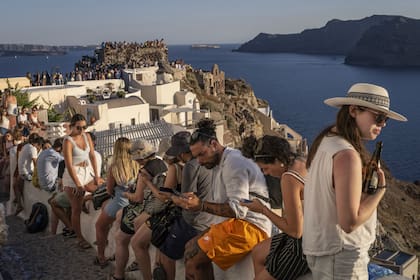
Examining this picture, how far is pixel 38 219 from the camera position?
689 cm

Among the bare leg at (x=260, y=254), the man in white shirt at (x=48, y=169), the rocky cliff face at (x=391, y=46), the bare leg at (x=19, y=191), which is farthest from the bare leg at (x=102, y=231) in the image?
the rocky cliff face at (x=391, y=46)

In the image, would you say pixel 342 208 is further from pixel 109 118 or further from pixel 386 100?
pixel 109 118

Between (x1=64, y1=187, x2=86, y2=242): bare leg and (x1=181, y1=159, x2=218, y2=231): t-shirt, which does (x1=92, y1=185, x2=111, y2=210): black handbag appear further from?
(x1=181, y1=159, x2=218, y2=231): t-shirt

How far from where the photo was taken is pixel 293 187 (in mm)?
3057

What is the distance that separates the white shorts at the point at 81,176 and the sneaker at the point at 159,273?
2180 millimetres

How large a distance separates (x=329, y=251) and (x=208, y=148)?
138cm

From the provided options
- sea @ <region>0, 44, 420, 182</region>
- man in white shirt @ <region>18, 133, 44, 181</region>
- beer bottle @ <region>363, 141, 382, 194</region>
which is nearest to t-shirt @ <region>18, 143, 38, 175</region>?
man in white shirt @ <region>18, 133, 44, 181</region>

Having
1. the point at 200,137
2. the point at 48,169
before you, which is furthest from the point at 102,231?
the point at 200,137

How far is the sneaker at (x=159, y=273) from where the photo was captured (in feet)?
14.3

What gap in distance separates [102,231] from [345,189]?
3.57 metres

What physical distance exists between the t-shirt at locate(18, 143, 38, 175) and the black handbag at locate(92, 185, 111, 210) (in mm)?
2223

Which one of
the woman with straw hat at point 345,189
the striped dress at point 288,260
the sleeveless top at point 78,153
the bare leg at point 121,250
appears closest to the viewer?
the woman with straw hat at point 345,189

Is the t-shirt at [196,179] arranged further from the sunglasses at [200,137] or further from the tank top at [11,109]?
the tank top at [11,109]

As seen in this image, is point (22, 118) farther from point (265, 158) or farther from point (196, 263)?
point (265, 158)
